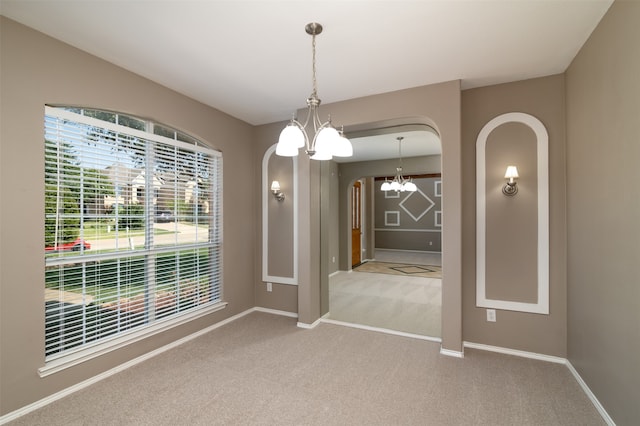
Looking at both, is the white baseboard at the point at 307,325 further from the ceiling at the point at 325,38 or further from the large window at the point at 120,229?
the ceiling at the point at 325,38

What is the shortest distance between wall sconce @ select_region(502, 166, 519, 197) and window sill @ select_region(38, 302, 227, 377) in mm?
3578

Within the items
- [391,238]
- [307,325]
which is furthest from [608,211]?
[391,238]

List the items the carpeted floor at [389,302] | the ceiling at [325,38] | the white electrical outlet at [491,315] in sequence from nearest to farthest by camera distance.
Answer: the ceiling at [325,38] < the white electrical outlet at [491,315] < the carpeted floor at [389,302]

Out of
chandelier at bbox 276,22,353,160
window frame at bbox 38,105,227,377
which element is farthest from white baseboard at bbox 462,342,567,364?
window frame at bbox 38,105,227,377

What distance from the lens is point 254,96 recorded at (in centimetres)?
332

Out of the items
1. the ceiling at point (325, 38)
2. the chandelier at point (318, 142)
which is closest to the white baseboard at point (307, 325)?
the chandelier at point (318, 142)

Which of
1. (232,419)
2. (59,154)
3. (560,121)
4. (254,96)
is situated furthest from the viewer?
(254,96)

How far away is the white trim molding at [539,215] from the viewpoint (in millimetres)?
2816

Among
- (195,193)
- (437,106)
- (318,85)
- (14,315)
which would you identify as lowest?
(14,315)

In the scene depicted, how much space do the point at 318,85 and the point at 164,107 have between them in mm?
1624

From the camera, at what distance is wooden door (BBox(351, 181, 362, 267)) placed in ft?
25.1

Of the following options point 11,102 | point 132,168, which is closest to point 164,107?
point 132,168

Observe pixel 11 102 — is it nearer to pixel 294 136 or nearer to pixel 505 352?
pixel 294 136

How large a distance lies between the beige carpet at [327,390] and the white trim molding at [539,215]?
51 centimetres
